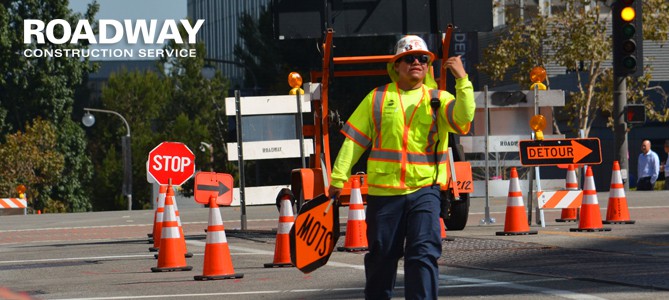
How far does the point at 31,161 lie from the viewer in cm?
6675

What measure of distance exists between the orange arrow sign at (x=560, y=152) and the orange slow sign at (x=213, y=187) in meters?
4.56

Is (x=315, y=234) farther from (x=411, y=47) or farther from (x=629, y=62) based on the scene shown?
(x=629, y=62)

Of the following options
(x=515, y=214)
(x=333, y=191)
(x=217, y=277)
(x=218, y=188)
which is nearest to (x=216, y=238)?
(x=217, y=277)

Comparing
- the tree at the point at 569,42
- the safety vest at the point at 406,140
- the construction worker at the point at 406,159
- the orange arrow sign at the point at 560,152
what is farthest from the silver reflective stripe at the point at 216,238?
the tree at the point at 569,42

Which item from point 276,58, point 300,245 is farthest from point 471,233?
point 276,58

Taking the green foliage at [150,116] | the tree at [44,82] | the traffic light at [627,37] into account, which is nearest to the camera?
the traffic light at [627,37]

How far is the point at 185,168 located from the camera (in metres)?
19.1

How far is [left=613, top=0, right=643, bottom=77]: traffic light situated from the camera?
23766mm

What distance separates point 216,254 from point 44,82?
6162 centimetres

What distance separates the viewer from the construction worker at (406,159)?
348 inches

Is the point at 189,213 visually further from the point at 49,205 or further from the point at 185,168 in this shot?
the point at 49,205

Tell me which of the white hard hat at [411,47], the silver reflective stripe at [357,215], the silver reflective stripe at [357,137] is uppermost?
the white hard hat at [411,47]

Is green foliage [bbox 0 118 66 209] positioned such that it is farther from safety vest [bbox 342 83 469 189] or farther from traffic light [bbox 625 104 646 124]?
safety vest [bbox 342 83 469 189]

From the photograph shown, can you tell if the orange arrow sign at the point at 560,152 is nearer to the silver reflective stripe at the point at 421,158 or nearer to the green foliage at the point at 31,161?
the silver reflective stripe at the point at 421,158
